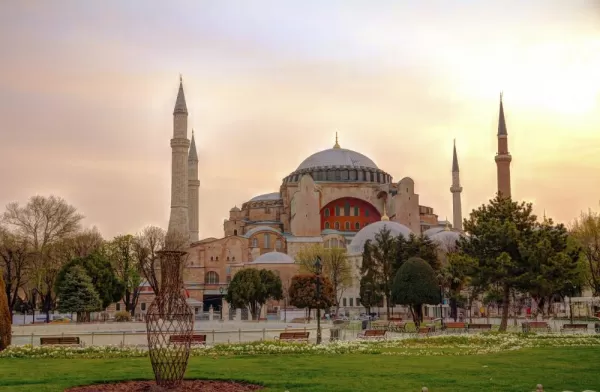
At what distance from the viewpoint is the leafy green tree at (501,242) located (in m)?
26.3

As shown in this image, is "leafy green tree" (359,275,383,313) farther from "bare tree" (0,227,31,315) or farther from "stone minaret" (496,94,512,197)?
"bare tree" (0,227,31,315)

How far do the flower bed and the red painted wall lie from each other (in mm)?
45374

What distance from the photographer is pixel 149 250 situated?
45.1m

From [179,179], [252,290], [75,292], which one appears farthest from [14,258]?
[179,179]

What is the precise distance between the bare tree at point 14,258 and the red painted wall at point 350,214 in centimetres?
3163

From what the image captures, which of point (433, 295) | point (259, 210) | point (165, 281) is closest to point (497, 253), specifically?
point (433, 295)

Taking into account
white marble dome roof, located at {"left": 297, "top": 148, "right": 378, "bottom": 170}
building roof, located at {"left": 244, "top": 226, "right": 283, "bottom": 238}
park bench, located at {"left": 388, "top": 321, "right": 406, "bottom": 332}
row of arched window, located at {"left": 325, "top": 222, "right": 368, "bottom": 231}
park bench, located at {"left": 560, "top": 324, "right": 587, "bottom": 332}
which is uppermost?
white marble dome roof, located at {"left": 297, "top": 148, "right": 378, "bottom": 170}

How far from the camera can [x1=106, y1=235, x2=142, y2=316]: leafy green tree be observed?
43.3m

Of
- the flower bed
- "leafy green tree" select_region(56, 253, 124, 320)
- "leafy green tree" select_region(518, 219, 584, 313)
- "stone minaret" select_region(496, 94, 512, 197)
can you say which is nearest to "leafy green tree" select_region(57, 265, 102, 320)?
"leafy green tree" select_region(56, 253, 124, 320)

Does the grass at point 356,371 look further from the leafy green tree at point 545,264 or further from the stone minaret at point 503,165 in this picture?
the stone minaret at point 503,165

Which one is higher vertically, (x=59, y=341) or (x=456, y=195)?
(x=456, y=195)

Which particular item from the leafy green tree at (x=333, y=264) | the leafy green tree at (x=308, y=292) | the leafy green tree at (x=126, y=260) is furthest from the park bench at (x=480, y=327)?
the leafy green tree at (x=126, y=260)

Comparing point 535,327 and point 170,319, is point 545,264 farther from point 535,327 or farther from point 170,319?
point 170,319

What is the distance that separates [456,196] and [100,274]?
4106cm
